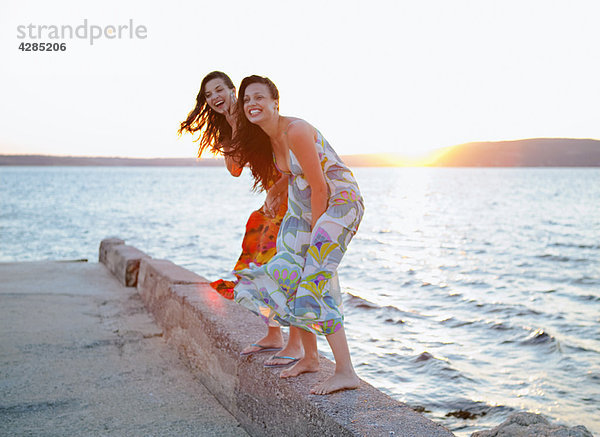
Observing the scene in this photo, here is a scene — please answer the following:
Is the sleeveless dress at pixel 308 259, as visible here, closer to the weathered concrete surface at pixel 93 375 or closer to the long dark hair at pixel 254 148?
the long dark hair at pixel 254 148

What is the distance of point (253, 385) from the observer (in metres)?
3.12

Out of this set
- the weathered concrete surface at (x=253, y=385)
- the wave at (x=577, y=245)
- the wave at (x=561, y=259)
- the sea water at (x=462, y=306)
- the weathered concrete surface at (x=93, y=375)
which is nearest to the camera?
the weathered concrete surface at (x=253, y=385)

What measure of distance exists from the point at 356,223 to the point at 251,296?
671 mm

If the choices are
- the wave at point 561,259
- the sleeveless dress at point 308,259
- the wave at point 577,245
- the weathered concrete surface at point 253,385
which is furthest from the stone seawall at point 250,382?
the wave at point 577,245

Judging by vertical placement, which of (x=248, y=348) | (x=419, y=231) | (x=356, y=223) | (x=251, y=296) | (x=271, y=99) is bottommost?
(x=419, y=231)

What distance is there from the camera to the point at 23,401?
11.5ft

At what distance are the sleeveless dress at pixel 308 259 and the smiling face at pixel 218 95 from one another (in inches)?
26.5

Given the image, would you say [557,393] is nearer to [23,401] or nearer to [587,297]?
[23,401]

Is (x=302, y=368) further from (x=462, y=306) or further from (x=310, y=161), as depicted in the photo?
(x=462, y=306)

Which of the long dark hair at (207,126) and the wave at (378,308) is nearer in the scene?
the long dark hair at (207,126)

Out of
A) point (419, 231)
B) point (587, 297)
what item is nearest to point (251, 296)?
point (587, 297)

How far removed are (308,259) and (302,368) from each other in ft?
1.91

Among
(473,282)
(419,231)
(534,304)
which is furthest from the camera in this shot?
(419,231)

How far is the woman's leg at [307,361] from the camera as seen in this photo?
2.91m
